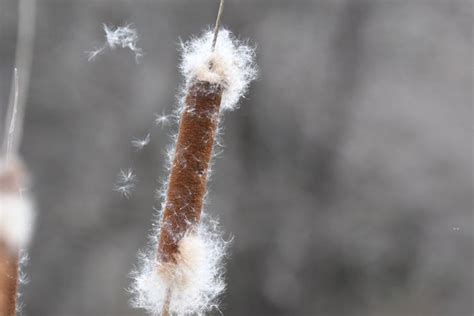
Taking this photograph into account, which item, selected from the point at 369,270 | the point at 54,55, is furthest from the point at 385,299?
the point at 54,55

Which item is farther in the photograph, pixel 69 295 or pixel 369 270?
pixel 369 270

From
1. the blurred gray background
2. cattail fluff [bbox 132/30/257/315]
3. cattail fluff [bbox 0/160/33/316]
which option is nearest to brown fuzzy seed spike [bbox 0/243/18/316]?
cattail fluff [bbox 0/160/33/316]

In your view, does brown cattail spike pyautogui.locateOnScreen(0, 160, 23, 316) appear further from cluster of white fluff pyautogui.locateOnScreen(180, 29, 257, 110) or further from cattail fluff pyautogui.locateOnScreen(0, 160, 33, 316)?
cluster of white fluff pyautogui.locateOnScreen(180, 29, 257, 110)

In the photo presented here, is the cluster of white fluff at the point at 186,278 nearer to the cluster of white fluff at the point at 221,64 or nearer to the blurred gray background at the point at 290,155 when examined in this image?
the cluster of white fluff at the point at 221,64

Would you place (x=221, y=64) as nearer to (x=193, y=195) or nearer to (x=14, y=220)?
(x=193, y=195)

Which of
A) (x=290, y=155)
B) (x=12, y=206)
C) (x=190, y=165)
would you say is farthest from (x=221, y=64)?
(x=290, y=155)

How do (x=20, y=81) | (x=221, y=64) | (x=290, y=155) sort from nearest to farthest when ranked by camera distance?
(x=20, y=81) → (x=221, y=64) → (x=290, y=155)

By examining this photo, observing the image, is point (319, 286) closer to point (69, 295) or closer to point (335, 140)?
point (335, 140)
